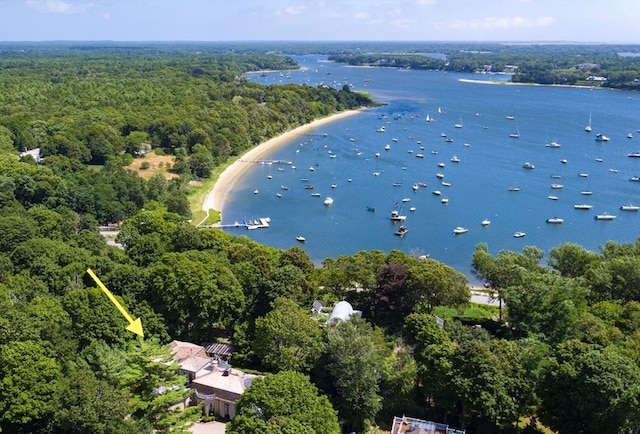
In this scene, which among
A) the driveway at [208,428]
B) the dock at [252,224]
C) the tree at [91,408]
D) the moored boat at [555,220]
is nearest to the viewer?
the tree at [91,408]

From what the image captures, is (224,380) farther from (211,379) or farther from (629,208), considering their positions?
(629,208)

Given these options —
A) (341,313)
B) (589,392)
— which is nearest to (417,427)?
(589,392)

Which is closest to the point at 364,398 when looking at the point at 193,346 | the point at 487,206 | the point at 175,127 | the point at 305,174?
the point at 193,346

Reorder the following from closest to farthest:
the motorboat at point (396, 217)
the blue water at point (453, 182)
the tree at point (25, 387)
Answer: the tree at point (25, 387) < the blue water at point (453, 182) < the motorboat at point (396, 217)

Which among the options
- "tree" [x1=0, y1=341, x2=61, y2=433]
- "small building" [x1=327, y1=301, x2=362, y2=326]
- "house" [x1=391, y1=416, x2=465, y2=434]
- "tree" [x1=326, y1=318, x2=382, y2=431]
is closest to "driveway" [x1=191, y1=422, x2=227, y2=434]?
"tree" [x1=326, y1=318, x2=382, y2=431]

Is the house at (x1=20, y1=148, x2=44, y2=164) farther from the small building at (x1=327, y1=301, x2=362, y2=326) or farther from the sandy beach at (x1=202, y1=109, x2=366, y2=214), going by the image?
the small building at (x1=327, y1=301, x2=362, y2=326)

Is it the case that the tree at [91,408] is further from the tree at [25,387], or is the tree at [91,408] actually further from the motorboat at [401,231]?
the motorboat at [401,231]

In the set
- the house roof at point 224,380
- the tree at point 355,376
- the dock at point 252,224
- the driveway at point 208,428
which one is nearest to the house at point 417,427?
the tree at point 355,376
